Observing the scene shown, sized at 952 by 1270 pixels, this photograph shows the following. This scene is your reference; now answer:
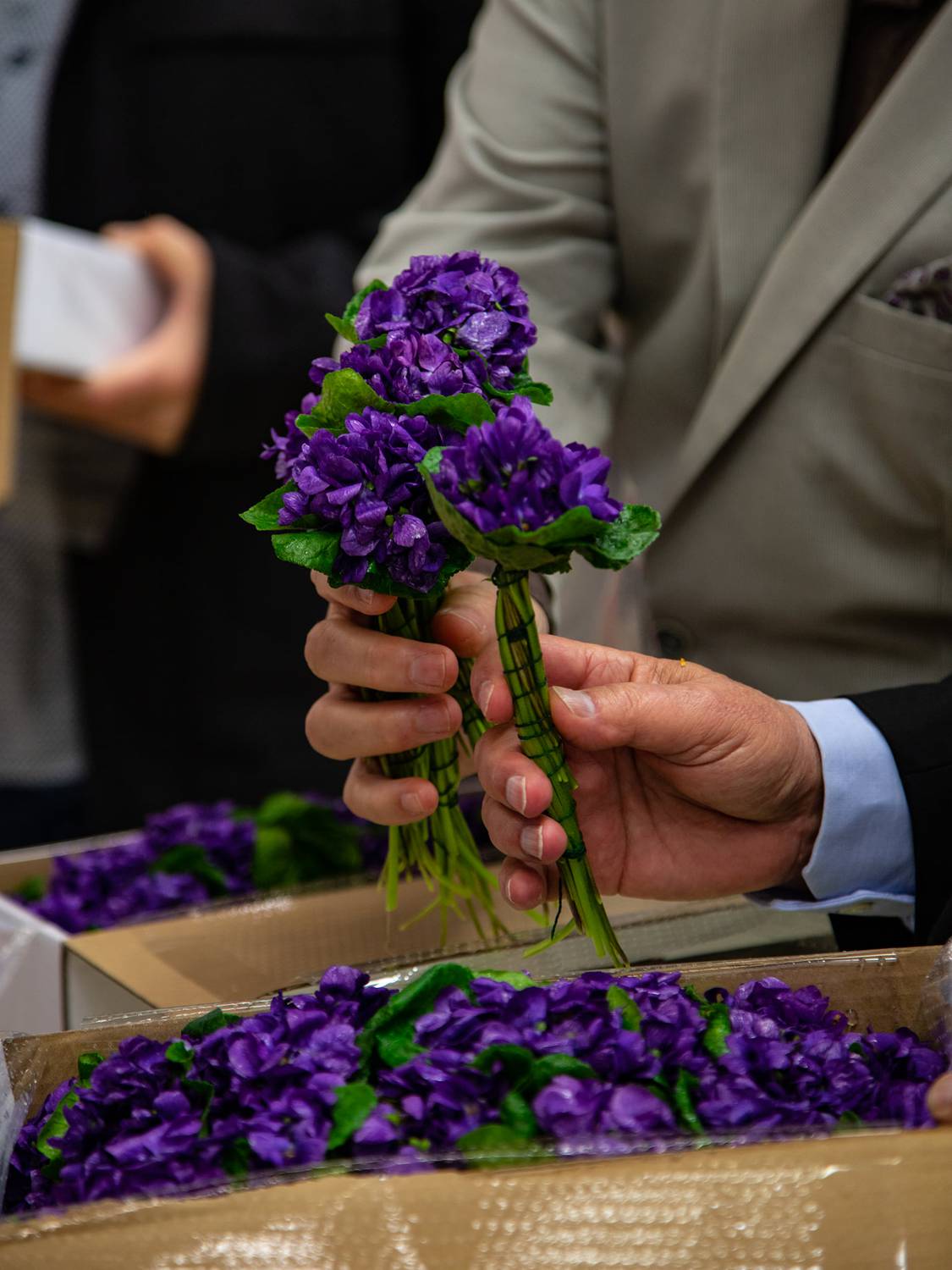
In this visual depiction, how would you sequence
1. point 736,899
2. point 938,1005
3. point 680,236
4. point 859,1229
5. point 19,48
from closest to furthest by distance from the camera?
point 859,1229, point 938,1005, point 736,899, point 680,236, point 19,48

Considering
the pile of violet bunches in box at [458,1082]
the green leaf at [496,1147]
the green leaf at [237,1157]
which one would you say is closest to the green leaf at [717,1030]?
the pile of violet bunches in box at [458,1082]

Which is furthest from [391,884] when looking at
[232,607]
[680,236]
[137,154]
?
[137,154]

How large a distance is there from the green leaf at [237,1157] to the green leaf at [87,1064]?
0.42 ft

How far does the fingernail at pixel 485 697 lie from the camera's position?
2.24 feet

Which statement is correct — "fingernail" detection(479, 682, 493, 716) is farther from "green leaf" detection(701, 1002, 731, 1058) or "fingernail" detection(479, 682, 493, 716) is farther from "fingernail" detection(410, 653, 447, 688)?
"green leaf" detection(701, 1002, 731, 1058)

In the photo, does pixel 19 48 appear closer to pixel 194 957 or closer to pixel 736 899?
pixel 194 957

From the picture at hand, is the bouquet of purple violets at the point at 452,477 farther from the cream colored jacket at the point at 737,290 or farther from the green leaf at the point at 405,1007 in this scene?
the cream colored jacket at the point at 737,290

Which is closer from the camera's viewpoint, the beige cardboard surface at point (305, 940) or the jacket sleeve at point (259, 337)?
the beige cardboard surface at point (305, 940)

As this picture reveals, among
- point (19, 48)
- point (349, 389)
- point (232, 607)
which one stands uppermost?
point (19, 48)

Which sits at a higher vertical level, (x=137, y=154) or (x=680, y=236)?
(x=137, y=154)

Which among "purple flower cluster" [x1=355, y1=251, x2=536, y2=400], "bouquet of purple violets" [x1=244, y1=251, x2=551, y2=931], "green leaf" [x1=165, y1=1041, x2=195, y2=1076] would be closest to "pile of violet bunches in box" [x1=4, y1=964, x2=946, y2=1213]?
"green leaf" [x1=165, y1=1041, x2=195, y2=1076]

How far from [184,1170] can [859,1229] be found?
28 cm

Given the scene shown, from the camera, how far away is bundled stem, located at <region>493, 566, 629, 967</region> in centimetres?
66

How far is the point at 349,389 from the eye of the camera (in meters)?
0.67
